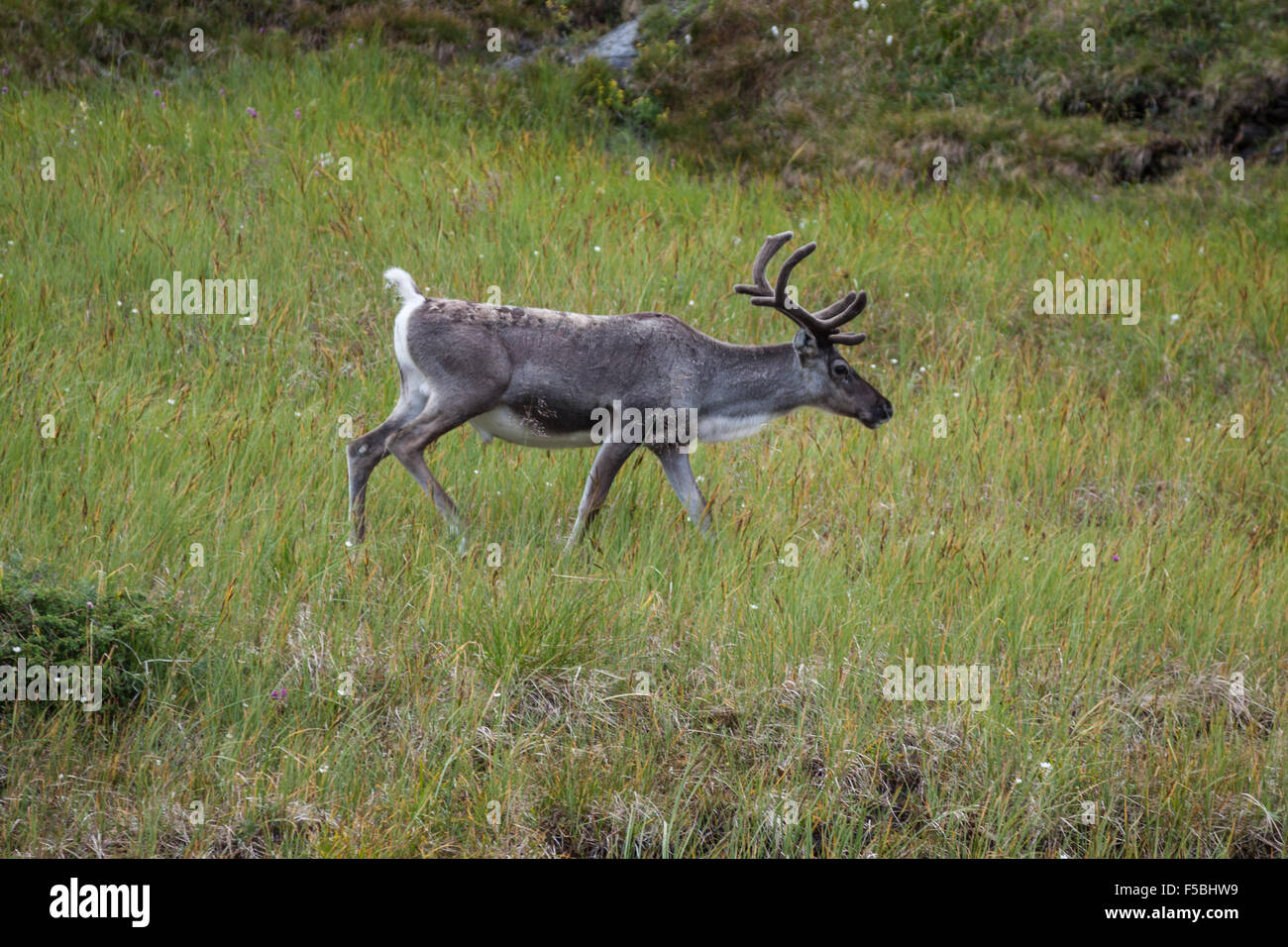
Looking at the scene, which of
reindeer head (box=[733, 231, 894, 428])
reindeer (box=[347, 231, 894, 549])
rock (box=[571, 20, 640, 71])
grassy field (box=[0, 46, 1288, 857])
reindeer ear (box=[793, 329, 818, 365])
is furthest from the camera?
rock (box=[571, 20, 640, 71])

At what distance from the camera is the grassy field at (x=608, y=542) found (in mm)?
5184

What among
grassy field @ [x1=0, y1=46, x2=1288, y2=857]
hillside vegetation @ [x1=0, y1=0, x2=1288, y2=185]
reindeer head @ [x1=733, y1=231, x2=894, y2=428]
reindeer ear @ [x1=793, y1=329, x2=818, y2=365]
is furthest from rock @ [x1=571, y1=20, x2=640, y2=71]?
reindeer ear @ [x1=793, y1=329, x2=818, y2=365]

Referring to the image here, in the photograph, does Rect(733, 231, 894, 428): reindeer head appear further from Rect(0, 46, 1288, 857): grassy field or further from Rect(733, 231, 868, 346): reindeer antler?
Rect(0, 46, 1288, 857): grassy field

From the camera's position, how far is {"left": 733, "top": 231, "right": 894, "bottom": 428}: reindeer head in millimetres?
7832

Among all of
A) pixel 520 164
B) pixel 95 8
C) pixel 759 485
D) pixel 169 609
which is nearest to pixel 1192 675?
pixel 759 485

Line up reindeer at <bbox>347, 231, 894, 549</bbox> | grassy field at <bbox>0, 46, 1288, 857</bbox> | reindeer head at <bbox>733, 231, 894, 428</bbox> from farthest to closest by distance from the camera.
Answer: reindeer head at <bbox>733, 231, 894, 428</bbox>
reindeer at <bbox>347, 231, 894, 549</bbox>
grassy field at <bbox>0, 46, 1288, 857</bbox>

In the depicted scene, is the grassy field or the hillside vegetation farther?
the hillside vegetation

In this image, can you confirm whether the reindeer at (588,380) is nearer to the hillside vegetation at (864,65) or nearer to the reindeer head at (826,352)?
the reindeer head at (826,352)

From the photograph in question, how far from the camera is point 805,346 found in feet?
26.5

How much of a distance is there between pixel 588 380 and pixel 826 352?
173 centimetres

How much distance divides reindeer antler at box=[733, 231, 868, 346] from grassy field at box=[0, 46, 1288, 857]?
924 millimetres

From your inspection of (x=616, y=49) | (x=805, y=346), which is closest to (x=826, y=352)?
(x=805, y=346)

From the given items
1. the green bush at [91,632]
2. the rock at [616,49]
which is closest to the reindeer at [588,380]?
the green bush at [91,632]
